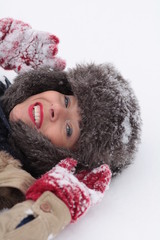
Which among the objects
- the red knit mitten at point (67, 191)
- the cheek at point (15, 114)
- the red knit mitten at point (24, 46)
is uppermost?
the red knit mitten at point (24, 46)

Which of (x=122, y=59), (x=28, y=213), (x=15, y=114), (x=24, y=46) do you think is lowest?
(x=28, y=213)

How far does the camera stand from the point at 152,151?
1796 millimetres

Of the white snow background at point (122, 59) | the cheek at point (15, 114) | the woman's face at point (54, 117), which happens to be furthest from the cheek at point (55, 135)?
the white snow background at point (122, 59)

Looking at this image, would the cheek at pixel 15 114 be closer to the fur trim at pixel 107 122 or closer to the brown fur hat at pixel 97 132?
the brown fur hat at pixel 97 132

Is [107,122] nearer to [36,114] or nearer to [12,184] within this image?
[36,114]

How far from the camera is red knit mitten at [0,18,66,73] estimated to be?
202cm

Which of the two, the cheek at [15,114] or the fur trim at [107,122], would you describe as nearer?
the fur trim at [107,122]

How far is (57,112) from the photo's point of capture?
1.54 metres

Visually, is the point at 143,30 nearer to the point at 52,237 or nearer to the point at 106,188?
the point at 106,188

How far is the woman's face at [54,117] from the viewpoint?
1526 mm

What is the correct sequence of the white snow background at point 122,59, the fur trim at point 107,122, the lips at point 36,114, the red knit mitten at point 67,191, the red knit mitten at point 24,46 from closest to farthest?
1. the red knit mitten at point 67,191
2. the white snow background at point 122,59
3. the fur trim at point 107,122
4. the lips at point 36,114
5. the red knit mitten at point 24,46

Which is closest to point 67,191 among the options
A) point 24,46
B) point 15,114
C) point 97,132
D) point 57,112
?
point 97,132

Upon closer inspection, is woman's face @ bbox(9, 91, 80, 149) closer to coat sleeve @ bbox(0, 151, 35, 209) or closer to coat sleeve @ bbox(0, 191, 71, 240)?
coat sleeve @ bbox(0, 151, 35, 209)

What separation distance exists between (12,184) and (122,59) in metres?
1.60
